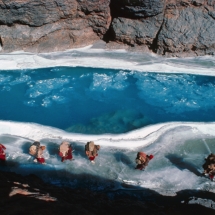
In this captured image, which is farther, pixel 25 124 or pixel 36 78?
pixel 36 78

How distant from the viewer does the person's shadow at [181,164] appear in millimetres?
8758

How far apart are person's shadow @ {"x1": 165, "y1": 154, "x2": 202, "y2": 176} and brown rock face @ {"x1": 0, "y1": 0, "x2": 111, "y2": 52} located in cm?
792

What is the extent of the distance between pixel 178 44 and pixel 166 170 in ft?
24.1

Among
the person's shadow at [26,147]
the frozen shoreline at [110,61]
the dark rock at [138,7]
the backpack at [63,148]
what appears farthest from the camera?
the frozen shoreline at [110,61]

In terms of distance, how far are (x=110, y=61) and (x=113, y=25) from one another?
72.9 inches

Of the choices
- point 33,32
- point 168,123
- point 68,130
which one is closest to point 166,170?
point 168,123

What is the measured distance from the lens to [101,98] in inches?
471

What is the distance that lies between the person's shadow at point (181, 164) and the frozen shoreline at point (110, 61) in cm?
527

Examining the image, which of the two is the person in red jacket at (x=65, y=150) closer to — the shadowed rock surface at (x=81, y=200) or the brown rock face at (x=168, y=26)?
the shadowed rock surface at (x=81, y=200)

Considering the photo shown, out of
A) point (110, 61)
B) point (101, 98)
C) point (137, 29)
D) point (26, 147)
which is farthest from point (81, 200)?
point (137, 29)

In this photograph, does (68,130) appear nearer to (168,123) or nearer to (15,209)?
(168,123)

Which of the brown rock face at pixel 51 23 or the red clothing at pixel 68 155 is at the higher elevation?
the brown rock face at pixel 51 23

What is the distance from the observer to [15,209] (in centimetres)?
579

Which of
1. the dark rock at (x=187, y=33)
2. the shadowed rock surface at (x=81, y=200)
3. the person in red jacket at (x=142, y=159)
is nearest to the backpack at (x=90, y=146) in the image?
the shadowed rock surface at (x=81, y=200)
